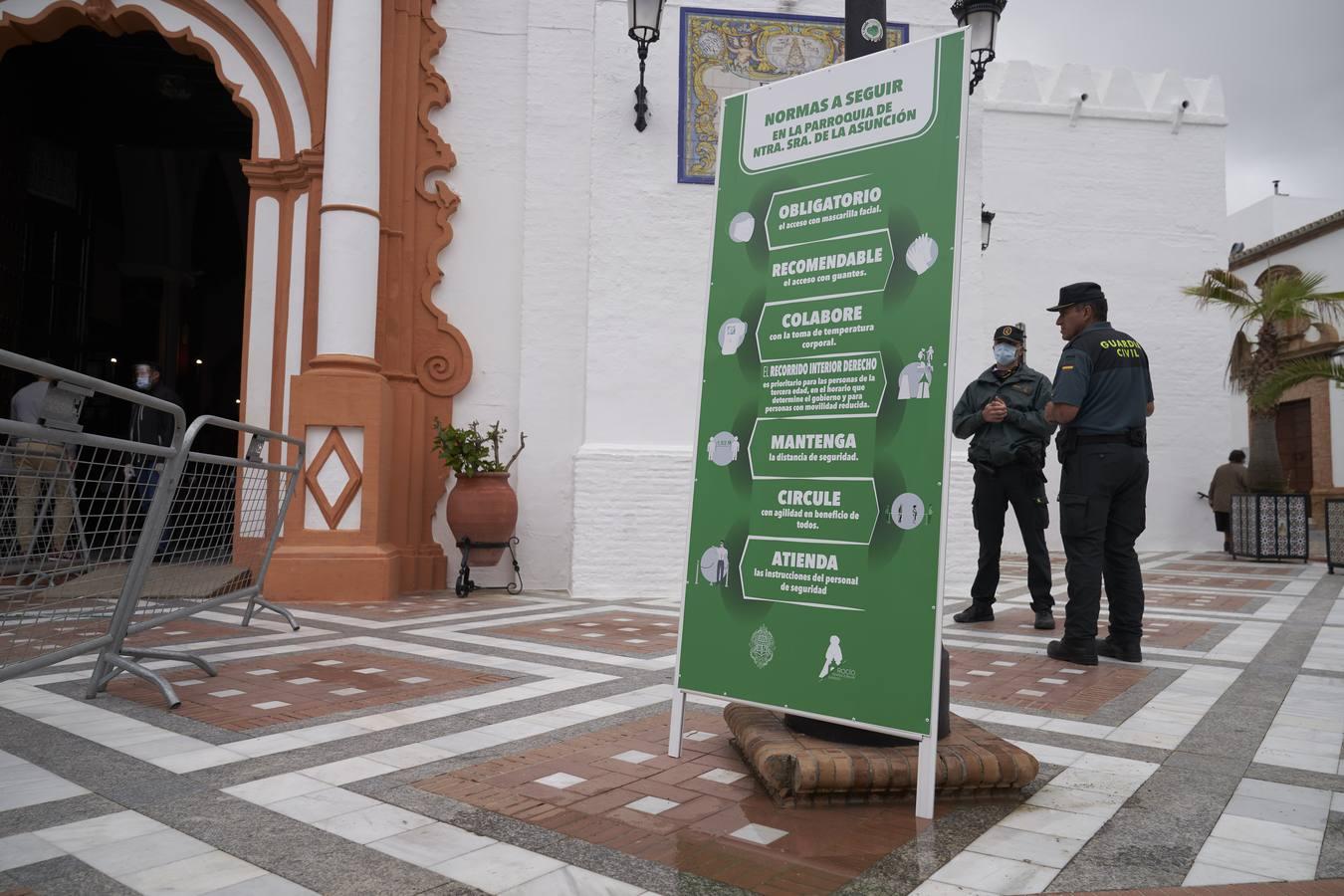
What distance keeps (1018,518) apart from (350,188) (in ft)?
Result: 19.3

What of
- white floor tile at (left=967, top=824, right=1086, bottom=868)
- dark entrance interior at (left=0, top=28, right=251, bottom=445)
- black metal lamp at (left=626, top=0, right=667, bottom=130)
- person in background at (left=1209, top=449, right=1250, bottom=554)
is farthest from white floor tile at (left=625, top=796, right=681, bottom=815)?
person in background at (left=1209, top=449, right=1250, bottom=554)

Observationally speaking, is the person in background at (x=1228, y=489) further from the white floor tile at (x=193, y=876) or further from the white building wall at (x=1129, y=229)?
the white floor tile at (x=193, y=876)

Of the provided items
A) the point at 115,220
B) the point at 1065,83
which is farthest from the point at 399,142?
the point at 1065,83

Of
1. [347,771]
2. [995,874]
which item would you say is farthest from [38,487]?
[995,874]

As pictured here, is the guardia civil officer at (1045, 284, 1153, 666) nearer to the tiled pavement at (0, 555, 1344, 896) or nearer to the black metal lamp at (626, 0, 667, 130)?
the tiled pavement at (0, 555, 1344, 896)

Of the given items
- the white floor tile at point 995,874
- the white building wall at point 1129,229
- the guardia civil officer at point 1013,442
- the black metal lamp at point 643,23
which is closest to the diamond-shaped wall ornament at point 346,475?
the black metal lamp at point 643,23

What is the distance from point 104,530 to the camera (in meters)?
3.32

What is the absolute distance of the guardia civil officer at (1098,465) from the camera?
4469 millimetres

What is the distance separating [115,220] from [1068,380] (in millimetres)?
14642

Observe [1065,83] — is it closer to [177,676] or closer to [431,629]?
[431,629]

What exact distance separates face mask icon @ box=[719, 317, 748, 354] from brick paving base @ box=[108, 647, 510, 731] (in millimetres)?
1949

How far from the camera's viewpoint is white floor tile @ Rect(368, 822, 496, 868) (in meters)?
2.09

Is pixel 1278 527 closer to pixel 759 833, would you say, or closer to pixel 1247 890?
pixel 1247 890

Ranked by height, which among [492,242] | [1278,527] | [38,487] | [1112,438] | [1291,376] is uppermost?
[492,242]
